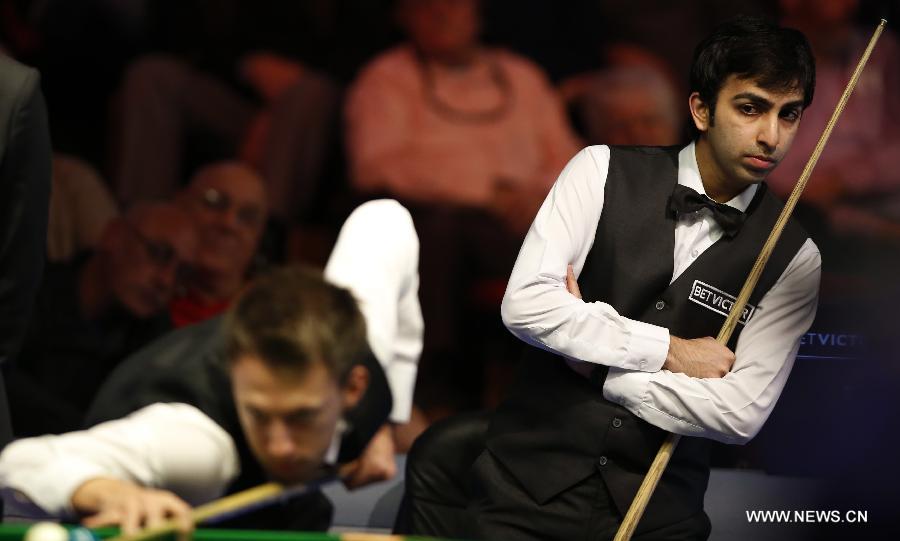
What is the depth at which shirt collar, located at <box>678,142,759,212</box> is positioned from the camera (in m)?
3.03

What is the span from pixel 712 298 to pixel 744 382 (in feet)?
0.68

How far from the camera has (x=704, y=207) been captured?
9.77ft

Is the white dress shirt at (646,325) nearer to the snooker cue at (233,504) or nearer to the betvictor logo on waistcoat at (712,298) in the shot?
the betvictor logo on waistcoat at (712,298)

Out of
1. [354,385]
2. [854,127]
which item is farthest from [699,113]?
[854,127]

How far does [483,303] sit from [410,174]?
58 cm

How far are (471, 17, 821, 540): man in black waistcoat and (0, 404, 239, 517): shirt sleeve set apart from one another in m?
0.82

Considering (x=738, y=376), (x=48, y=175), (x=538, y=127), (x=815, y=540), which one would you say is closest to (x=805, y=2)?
(x=538, y=127)

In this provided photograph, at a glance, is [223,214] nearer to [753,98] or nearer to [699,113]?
[699,113]

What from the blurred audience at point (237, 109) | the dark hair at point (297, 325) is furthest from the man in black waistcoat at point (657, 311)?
the blurred audience at point (237, 109)

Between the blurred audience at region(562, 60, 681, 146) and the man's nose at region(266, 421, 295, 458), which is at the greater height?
the blurred audience at region(562, 60, 681, 146)

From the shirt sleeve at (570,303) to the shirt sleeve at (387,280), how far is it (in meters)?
0.22

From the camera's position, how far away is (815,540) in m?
3.84

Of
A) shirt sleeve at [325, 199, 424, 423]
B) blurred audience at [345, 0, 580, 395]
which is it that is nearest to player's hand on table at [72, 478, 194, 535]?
shirt sleeve at [325, 199, 424, 423]

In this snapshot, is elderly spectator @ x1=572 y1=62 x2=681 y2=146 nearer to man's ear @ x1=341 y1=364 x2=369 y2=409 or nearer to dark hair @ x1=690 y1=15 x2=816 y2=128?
dark hair @ x1=690 y1=15 x2=816 y2=128
